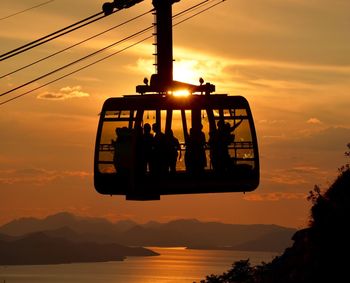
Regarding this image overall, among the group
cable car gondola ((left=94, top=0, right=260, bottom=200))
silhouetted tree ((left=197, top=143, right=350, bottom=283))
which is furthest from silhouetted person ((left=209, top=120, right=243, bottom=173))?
silhouetted tree ((left=197, top=143, right=350, bottom=283))

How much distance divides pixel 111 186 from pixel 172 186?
5.39ft

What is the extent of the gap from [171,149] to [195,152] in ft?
2.13

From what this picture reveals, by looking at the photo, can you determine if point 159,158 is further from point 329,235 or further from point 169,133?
point 329,235

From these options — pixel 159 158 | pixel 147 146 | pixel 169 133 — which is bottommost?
pixel 159 158

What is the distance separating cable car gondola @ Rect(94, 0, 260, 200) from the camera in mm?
22359

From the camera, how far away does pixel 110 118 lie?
23.0 metres

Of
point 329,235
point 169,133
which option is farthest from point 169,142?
point 329,235

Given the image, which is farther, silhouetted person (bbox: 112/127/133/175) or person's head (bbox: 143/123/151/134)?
person's head (bbox: 143/123/151/134)

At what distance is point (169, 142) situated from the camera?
23.1 meters

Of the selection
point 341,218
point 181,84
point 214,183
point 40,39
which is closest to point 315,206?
point 341,218

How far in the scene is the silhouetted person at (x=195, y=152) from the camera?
2291 cm

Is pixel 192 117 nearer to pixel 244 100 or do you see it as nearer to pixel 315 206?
pixel 244 100

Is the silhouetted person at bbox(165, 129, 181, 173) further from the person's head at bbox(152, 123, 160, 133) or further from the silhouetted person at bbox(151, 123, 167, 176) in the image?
the person's head at bbox(152, 123, 160, 133)

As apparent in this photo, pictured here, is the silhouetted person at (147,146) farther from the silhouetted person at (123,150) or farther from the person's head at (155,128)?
the silhouetted person at (123,150)
